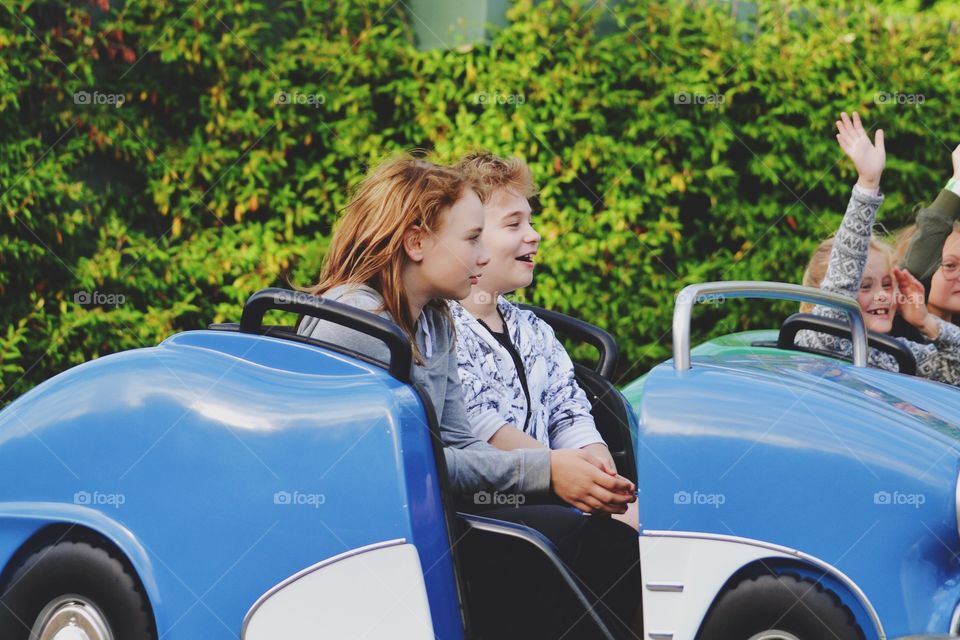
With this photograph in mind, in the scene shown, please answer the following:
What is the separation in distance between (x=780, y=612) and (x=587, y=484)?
0.48m

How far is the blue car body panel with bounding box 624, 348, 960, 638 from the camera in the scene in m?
1.81

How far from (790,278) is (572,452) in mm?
3358

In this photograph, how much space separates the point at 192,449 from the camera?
2014mm

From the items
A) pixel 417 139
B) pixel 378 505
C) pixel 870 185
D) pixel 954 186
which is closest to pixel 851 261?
pixel 870 185

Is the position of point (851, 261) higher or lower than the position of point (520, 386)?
higher

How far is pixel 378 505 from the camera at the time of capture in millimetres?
1897

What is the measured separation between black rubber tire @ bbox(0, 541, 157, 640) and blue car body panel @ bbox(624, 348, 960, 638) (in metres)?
0.94

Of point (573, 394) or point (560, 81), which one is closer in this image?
point (573, 394)

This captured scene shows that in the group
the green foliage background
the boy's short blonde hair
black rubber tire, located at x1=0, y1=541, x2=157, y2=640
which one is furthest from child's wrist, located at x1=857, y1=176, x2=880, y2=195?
black rubber tire, located at x1=0, y1=541, x2=157, y2=640

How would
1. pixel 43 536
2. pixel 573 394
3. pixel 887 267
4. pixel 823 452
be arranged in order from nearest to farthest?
→ 1. pixel 823 452
2. pixel 43 536
3. pixel 573 394
4. pixel 887 267

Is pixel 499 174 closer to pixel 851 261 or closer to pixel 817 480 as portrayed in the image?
pixel 851 261

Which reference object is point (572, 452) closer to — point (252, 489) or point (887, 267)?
point (252, 489)

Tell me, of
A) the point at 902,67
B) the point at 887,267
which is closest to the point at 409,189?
the point at 887,267

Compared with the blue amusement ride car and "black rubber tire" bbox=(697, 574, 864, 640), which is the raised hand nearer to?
the blue amusement ride car
